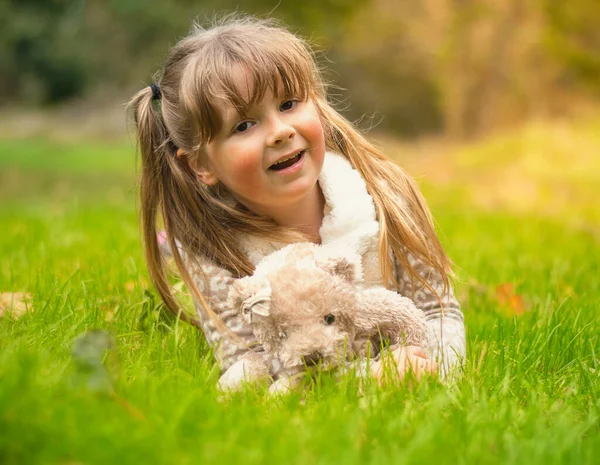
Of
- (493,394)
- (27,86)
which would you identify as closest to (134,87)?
(27,86)

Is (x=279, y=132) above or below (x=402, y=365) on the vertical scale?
above

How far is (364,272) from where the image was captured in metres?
2.30

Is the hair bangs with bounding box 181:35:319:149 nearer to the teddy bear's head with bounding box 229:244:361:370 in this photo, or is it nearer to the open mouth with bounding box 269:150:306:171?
the open mouth with bounding box 269:150:306:171

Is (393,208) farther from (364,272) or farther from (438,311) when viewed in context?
(438,311)

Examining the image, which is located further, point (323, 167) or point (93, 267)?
point (93, 267)

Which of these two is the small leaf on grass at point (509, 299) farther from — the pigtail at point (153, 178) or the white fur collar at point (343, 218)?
the pigtail at point (153, 178)

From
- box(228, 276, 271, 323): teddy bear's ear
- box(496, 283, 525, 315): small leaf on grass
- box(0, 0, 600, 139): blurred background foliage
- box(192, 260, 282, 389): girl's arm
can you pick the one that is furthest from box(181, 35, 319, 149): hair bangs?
box(496, 283, 525, 315): small leaf on grass

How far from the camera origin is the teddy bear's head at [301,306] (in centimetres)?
189

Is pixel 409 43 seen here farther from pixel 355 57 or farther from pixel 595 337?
pixel 595 337

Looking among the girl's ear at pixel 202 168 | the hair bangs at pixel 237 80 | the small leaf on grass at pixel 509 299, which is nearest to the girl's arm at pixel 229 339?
the girl's ear at pixel 202 168

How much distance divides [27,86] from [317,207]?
26.1 metres

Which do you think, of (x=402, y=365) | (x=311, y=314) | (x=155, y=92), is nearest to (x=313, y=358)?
(x=311, y=314)

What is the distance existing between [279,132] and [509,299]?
1.38m

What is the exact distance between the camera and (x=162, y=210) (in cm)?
246
